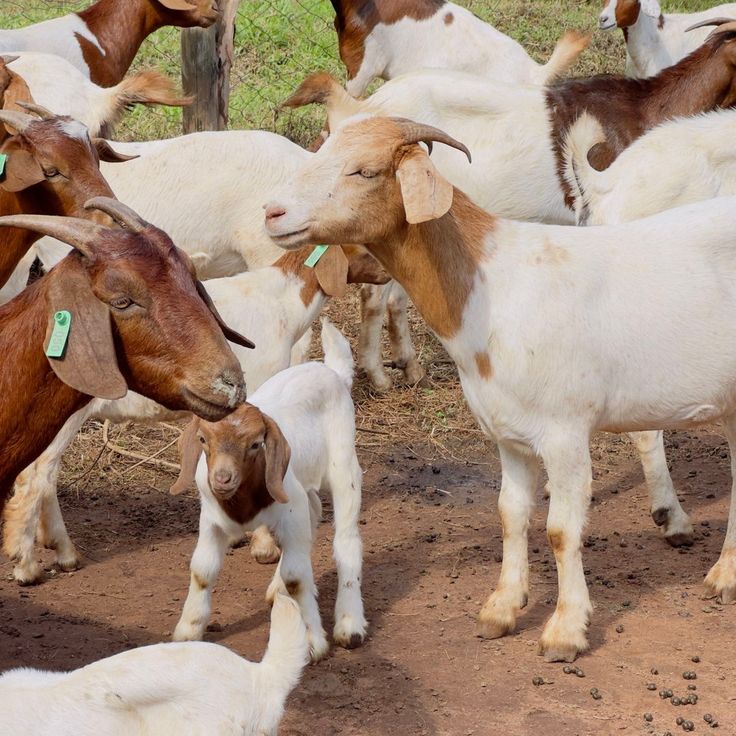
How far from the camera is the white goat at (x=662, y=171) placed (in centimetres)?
599

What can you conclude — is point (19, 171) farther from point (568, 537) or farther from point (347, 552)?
point (568, 537)

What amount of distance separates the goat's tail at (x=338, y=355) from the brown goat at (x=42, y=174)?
1246 mm

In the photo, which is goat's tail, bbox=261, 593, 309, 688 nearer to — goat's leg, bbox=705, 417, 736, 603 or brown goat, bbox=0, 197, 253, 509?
brown goat, bbox=0, 197, 253, 509

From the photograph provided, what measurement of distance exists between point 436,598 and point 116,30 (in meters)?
4.84

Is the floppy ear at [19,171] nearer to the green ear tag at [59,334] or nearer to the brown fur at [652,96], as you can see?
the green ear tag at [59,334]

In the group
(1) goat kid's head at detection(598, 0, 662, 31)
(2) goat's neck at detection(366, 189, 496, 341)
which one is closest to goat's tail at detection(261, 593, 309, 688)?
(2) goat's neck at detection(366, 189, 496, 341)

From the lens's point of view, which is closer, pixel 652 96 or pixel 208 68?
pixel 652 96

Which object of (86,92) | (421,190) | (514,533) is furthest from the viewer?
(86,92)

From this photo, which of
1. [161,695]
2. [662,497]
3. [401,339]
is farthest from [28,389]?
[401,339]

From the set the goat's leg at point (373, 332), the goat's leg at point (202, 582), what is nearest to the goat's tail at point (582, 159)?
the goat's leg at point (373, 332)

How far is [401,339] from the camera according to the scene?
774 cm

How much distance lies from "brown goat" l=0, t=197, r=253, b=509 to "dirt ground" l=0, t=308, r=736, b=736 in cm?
136

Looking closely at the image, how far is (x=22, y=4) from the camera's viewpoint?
38.7 feet

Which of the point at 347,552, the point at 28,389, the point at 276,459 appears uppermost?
the point at 28,389
